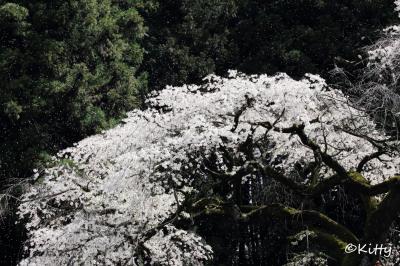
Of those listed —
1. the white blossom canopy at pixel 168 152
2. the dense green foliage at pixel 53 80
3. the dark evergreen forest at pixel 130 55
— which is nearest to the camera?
the white blossom canopy at pixel 168 152

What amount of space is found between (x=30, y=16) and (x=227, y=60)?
15.5ft

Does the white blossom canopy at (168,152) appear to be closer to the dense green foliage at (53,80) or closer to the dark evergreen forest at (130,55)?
the dark evergreen forest at (130,55)

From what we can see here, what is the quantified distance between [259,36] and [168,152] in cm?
755

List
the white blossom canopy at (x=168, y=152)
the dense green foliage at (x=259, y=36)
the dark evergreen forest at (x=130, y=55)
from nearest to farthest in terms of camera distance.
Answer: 1. the white blossom canopy at (x=168, y=152)
2. the dark evergreen forest at (x=130, y=55)
3. the dense green foliage at (x=259, y=36)

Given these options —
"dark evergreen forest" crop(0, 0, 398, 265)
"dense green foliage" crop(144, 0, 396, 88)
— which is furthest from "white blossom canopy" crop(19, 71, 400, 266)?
"dense green foliage" crop(144, 0, 396, 88)

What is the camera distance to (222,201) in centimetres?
553

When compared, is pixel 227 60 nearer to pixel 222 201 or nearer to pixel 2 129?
pixel 2 129

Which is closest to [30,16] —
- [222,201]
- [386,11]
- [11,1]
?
[11,1]

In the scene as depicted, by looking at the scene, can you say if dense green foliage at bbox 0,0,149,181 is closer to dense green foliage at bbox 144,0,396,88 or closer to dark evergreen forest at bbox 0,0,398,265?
dark evergreen forest at bbox 0,0,398,265

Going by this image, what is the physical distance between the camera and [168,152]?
16.9 ft

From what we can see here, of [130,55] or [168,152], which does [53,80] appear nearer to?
[130,55]

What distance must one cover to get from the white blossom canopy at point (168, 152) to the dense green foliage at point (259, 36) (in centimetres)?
494

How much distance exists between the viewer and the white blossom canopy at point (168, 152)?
5.47 m

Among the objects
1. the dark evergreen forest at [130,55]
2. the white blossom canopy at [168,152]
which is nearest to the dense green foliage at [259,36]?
the dark evergreen forest at [130,55]
